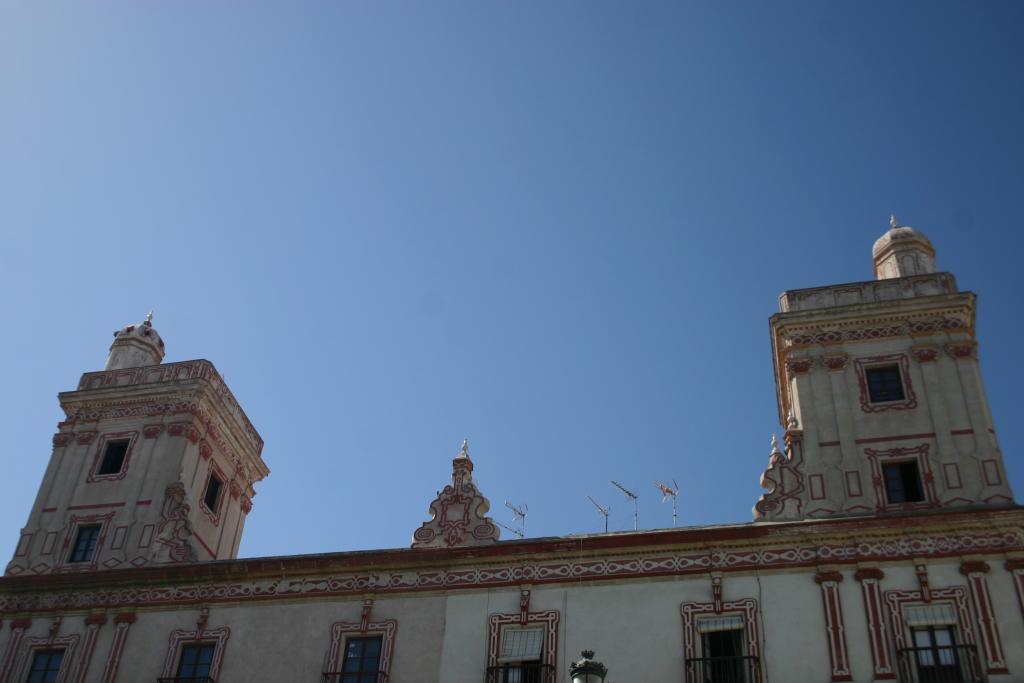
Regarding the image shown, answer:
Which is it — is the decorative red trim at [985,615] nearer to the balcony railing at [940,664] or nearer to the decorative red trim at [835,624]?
the balcony railing at [940,664]

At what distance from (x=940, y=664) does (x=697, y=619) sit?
18.4ft

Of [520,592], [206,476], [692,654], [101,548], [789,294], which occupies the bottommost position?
[692,654]

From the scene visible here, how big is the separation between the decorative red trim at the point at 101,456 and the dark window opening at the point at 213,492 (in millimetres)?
2741

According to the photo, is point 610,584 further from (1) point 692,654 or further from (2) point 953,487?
(2) point 953,487

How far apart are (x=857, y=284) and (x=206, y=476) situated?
2158 centimetres

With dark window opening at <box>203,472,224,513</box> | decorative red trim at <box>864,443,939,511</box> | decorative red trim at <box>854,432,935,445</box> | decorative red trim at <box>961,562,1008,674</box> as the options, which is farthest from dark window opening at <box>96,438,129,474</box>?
decorative red trim at <box>961,562,1008,674</box>

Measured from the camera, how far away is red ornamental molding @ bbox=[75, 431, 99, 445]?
38.8 meters

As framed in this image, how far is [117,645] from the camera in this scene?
3297cm

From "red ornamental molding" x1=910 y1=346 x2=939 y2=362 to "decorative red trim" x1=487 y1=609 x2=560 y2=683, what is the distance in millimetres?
12214

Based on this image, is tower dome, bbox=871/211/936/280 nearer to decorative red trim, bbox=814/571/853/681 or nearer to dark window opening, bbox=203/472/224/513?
decorative red trim, bbox=814/571/853/681

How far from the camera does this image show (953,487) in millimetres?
29781

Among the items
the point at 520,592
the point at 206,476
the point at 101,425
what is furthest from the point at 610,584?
the point at 101,425

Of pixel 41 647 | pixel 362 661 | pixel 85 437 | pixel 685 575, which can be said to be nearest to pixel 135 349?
pixel 85 437

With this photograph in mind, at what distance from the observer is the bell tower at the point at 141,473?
3600 cm
